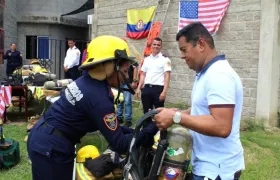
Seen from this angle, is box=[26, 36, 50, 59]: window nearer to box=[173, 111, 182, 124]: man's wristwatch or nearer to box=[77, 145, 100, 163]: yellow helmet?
box=[77, 145, 100, 163]: yellow helmet

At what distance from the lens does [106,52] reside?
229cm

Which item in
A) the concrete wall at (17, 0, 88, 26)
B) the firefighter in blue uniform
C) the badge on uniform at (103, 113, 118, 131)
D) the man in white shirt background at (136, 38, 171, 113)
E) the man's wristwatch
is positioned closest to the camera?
the man's wristwatch

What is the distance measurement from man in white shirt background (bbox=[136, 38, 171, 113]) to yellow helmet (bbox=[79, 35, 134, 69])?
418 centimetres

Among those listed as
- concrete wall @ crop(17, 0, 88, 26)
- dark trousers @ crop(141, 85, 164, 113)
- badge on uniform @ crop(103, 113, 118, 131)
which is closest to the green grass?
dark trousers @ crop(141, 85, 164, 113)

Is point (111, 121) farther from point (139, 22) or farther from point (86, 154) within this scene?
point (139, 22)

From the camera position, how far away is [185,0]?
28.8 feet

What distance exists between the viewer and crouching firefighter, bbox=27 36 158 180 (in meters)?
2.26

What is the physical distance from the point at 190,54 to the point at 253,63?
5593 millimetres

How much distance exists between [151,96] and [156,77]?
0.33m

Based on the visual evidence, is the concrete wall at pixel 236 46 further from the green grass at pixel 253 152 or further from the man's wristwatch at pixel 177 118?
the man's wristwatch at pixel 177 118

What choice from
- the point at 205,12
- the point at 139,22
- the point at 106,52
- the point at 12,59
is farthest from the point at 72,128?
the point at 12,59

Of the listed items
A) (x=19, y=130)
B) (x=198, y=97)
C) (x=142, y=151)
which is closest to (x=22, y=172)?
(x=19, y=130)

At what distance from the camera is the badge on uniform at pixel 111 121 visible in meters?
2.24

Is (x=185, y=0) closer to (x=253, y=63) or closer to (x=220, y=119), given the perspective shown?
(x=253, y=63)
